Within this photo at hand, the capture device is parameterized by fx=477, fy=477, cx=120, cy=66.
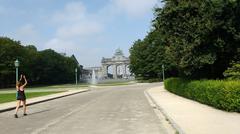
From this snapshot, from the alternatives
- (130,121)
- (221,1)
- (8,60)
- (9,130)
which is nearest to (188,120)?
(130,121)

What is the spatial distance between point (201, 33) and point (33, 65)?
316 feet

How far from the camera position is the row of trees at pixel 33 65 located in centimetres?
10456

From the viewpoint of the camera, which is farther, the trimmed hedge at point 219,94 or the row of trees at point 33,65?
the row of trees at point 33,65

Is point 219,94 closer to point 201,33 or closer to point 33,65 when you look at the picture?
point 201,33

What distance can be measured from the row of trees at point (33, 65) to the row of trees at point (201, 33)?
7281 cm

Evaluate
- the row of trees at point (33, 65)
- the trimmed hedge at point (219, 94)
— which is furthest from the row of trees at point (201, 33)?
the row of trees at point (33, 65)

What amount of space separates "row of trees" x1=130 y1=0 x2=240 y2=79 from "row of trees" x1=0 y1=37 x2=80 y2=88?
72812mm

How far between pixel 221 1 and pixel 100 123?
1335 centimetres

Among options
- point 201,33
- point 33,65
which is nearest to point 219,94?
point 201,33

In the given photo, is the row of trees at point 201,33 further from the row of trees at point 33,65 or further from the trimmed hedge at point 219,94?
the row of trees at point 33,65

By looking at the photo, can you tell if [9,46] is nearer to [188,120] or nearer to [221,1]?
[221,1]

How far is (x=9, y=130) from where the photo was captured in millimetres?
16172

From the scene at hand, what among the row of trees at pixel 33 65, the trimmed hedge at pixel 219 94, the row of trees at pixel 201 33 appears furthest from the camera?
the row of trees at pixel 33 65

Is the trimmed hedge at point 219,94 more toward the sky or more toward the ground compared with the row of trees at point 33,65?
more toward the ground
